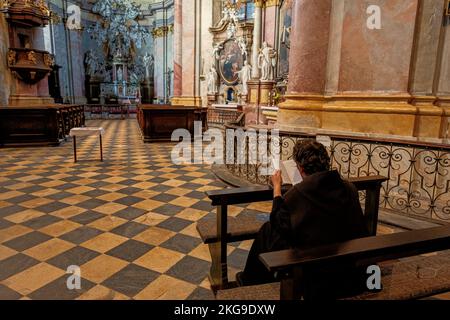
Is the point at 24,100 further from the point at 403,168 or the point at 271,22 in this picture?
the point at 403,168

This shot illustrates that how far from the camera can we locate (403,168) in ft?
13.4

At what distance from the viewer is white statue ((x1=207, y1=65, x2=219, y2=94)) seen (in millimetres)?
17344

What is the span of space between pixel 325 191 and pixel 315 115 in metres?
3.63

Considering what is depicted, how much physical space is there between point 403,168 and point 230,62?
14.0 m

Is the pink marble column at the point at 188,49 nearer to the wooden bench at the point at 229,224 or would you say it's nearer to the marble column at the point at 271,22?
the marble column at the point at 271,22

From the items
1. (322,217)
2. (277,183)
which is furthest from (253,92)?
(322,217)

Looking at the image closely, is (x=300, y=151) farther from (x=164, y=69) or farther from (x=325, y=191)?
(x=164, y=69)

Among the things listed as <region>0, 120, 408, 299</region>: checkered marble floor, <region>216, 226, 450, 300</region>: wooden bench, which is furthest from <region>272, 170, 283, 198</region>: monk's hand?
<region>0, 120, 408, 299</region>: checkered marble floor

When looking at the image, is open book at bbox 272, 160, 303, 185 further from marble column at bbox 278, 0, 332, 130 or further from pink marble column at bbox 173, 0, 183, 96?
pink marble column at bbox 173, 0, 183, 96

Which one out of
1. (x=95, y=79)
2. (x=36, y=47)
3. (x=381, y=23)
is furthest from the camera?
(x=95, y=79)

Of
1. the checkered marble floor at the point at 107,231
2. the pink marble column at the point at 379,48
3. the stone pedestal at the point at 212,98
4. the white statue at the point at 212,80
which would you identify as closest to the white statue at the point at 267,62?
the white statue at the point at 212,80

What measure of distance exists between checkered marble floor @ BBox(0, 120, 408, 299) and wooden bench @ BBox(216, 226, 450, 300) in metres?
1.05
